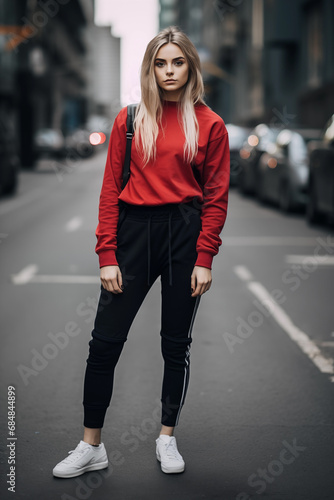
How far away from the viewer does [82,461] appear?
3660mm

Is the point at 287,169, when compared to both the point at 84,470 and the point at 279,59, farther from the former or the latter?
the point at 279,59

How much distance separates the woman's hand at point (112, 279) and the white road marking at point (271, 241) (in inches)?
339

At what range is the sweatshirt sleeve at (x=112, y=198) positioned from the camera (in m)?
3.58

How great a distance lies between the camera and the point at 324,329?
6.74 m

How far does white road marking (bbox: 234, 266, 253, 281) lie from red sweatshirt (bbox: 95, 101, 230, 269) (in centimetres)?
564

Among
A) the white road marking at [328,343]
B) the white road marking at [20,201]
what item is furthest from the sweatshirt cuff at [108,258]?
the white road marking at [20,201]

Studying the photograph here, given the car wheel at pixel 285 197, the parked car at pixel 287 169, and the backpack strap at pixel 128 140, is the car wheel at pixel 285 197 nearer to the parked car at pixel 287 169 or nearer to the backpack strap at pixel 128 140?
the parked car at pixel 287 169

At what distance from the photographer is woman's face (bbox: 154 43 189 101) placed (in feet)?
11.6

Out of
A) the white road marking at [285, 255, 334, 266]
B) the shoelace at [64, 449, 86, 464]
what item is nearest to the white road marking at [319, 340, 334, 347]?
the shoelace at [64, 449, 86, 464]

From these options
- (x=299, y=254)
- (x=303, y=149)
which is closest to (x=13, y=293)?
(x=299, y=254)

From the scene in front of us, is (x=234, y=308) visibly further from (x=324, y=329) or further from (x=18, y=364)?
(x=18, y=364)

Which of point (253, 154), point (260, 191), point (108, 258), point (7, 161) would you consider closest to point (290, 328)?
point (108, 258)

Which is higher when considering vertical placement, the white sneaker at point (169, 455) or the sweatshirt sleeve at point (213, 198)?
the sweatshirt sleeve at point (213, 198)

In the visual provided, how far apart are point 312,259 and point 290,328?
397cm
